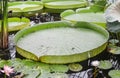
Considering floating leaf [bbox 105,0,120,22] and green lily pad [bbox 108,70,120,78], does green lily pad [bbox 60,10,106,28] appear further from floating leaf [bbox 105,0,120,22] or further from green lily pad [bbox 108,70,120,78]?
green lily pad [bbox 108,70,120,78]

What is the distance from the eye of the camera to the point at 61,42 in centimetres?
217

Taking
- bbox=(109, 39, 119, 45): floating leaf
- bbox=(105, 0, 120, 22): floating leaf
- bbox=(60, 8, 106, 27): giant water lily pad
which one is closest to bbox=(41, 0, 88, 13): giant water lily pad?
bbox=(60, 8, 106, 27): giant water lily pad

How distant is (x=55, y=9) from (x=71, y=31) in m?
1.36

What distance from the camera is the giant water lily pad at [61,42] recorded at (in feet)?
6.12

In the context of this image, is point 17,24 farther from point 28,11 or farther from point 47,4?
point 47,4

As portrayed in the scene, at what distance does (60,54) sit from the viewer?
6.29 ft

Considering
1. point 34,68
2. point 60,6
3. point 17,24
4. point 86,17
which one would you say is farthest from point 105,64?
point 60,6

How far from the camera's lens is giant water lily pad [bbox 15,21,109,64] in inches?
73.4

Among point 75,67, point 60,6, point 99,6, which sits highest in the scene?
point 99,6

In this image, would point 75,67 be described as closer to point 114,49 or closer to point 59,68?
point 59,68

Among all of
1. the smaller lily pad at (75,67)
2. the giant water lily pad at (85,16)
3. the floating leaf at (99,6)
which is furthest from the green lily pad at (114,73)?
the floating leaf at (99,6)

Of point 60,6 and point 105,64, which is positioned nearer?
point 105,64

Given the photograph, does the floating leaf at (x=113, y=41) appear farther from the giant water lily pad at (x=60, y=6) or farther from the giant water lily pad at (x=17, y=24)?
the giant water lily pad at (x=60, y=6)

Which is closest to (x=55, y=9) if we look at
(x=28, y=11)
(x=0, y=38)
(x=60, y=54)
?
(x=28, y=11)
